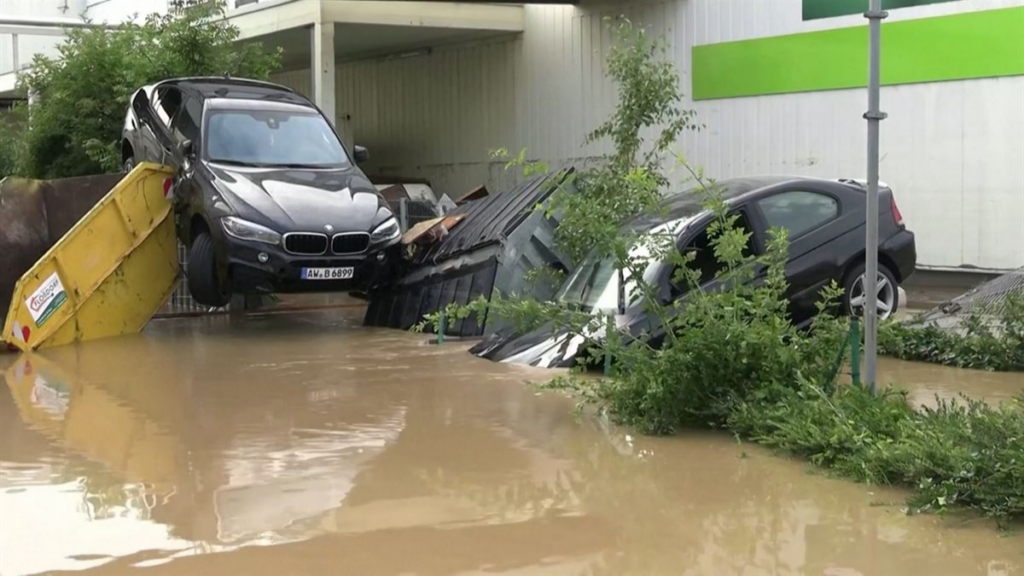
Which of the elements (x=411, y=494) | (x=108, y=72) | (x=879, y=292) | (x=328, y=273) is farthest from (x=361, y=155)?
(x=411, y=494)

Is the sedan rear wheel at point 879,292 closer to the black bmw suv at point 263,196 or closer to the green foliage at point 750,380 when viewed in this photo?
the green foliage at point 750,380

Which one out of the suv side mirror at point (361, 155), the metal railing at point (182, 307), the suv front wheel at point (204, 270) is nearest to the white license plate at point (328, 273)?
the suv front wheel at point (204, 270)

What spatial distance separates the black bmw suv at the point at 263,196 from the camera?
12055 millimetres

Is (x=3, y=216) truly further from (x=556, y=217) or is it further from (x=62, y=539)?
(x=62, y=539)

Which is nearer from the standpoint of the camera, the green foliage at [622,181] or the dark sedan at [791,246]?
the green foliage at [622,181]

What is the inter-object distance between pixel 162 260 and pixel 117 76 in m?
6.13

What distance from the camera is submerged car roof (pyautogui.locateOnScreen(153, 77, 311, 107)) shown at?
13984mm

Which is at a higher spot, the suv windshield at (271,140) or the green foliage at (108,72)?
the green foliage at (108,72)

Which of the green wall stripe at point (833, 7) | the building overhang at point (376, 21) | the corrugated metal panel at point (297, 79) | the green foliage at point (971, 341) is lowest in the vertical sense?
the green foliage at point (971, 341)

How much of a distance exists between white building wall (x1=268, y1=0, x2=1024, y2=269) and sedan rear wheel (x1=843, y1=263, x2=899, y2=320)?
419cm

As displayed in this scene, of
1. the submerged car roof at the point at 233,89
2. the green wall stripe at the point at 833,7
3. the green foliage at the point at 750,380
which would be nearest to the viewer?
the green foliage at the point at 750,380

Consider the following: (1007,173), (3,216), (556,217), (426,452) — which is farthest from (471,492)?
(1007,173)

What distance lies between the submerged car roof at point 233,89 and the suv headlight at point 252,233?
2.43 m

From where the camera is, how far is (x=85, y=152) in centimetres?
1806
